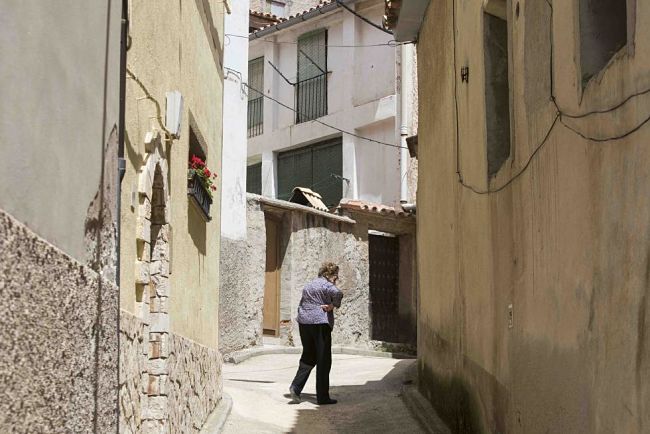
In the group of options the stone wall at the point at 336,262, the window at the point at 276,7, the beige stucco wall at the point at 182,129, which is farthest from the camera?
the window at the point at 276,7

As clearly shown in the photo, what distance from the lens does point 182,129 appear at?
9.34 meters

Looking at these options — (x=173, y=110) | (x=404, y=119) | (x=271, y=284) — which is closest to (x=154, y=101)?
(x=173, y=110)

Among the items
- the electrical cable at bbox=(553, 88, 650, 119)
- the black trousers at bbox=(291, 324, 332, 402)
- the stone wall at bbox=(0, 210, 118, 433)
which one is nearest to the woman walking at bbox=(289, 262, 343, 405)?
the black trousers at bbox=(291, 324, 332, 402)

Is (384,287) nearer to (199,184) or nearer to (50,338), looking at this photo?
(199,184)

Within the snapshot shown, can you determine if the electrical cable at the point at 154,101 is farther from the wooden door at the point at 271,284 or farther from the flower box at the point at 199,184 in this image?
the wooden door at the point at 271,284

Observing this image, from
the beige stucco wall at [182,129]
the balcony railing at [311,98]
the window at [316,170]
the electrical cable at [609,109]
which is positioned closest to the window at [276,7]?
the balcony railing at [311,98]

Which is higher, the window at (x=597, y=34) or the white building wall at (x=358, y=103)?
the white building wall at (x=358, y=103)

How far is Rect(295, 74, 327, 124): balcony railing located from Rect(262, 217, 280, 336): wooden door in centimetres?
733

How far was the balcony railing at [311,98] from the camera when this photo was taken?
26406 mm

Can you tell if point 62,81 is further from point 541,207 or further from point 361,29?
point 361,29

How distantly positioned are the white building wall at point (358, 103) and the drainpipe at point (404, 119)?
25 cm

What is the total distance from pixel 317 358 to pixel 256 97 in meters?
17.2

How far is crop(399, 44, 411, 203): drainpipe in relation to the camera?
924 inches

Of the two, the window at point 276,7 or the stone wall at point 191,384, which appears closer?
the stone wall at point 191,384
